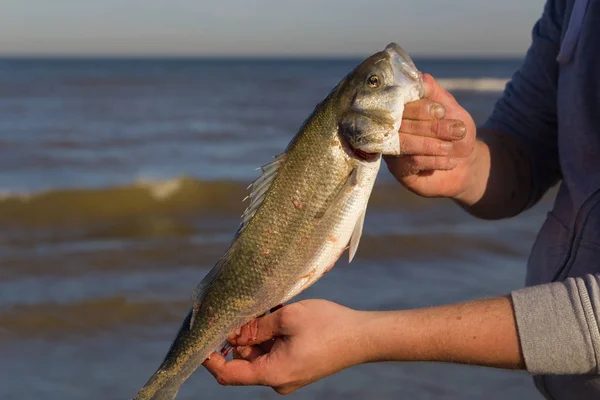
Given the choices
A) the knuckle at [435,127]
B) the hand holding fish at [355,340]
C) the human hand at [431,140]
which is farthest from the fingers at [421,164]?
the hand holding fish at [355,340]

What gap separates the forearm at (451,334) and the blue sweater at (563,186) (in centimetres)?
5

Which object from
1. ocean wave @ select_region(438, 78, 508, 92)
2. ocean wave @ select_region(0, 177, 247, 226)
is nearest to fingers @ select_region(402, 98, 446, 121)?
ocean wave @ select_region(0, 177, 247, 226)

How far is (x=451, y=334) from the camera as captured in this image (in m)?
2.16

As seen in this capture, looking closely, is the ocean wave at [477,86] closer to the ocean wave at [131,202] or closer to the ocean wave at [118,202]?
the ocean wave at [131,202]

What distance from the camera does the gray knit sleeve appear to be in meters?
2.00

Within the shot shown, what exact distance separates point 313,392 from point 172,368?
269 cm

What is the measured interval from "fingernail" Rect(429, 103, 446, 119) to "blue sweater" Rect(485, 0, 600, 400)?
479 mm

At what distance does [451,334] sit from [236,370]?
73cm

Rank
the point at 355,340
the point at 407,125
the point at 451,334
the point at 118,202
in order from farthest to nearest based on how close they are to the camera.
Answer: the point at 118,202 → the point at 407,125 → the point at 355,340 → the point at 451,334

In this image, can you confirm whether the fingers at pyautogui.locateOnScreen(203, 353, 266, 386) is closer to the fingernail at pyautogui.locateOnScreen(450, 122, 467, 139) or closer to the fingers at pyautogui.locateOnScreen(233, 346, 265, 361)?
the fingers at pyautogui.locateOnScreen(233, 346, 265, 361)

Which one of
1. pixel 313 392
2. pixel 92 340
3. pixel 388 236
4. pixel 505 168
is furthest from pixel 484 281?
pixel 505 168

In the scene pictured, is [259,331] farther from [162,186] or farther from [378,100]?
[162,186]

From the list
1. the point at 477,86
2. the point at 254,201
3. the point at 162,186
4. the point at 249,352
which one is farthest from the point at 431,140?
the point at 477,86

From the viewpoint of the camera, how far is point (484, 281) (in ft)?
22.3
